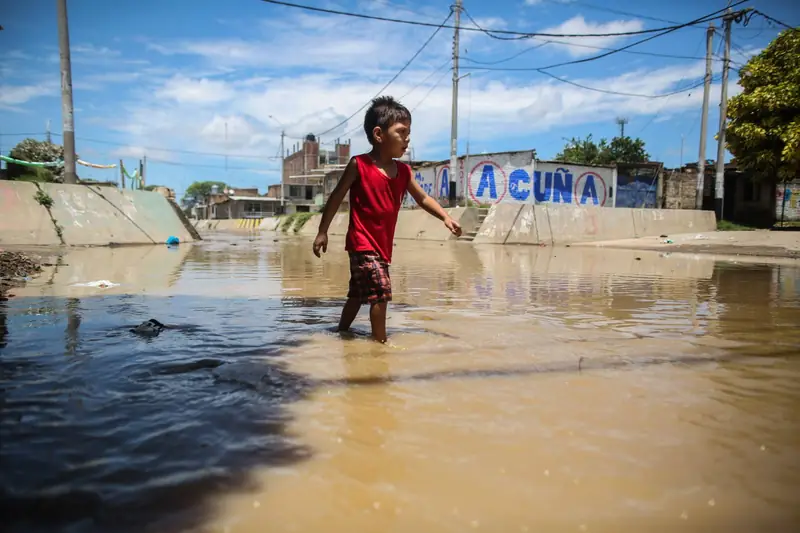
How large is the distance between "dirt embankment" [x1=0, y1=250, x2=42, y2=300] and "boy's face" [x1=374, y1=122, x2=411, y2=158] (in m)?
3.68

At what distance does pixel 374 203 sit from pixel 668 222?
62.7ft

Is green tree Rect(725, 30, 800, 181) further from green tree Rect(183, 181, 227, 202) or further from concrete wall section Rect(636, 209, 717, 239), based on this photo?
green tree Rect(183, 181, 227, 202)

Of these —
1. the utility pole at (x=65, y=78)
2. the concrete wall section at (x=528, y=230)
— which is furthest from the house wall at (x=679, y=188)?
the utility pole at (x=65, y=78)

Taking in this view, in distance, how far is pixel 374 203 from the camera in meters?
3.23

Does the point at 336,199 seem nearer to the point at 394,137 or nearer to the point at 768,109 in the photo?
the point at 394,137

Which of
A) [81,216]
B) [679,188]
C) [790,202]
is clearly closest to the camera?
[81,216]

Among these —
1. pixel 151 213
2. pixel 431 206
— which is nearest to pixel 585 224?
pixel 151 213

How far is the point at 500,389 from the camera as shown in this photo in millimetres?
2270

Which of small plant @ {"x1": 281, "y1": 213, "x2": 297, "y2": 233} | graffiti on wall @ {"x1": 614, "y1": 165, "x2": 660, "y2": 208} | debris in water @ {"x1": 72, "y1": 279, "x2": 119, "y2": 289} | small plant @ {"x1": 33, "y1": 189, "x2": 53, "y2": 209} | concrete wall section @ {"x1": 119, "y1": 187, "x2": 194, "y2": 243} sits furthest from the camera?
small plant @ {"x1": 281, "y1": 213, "x2": 297, "y2": 233}

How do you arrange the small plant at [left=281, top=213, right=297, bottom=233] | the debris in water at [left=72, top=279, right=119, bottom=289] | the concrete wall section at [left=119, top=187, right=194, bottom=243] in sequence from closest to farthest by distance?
1. the debris in water at [left=72, top=279, right=119, bottom=289]
2. the concrete wall section at [left=119, top=187, right=194, bottom=243]
3. the small plant at [left=281, top=213, right=297, bottom=233]

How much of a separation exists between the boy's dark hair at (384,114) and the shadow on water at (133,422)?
1.40 metres

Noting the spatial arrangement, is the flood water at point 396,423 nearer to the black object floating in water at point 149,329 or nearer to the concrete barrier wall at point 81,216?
the black object floating in water at point 149,329

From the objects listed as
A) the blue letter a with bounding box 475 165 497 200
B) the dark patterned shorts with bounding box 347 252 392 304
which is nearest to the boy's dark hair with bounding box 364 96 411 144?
the dark patterned shorts with bounding box 347 252 392 304

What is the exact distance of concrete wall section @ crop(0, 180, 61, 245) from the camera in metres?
10.3
